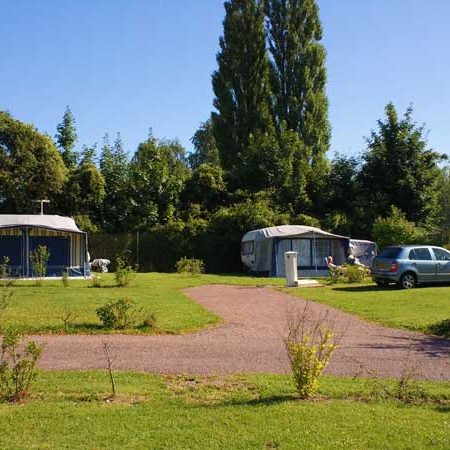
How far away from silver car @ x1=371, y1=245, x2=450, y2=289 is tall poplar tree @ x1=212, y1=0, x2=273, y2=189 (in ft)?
69.2

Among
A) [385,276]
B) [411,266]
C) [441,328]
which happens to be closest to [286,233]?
[385,276]

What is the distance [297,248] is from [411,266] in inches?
373

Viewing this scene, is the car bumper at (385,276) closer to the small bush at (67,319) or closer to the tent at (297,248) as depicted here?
the tent at (297,248)

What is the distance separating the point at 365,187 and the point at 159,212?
12907mm

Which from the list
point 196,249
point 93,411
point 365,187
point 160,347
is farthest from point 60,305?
point 365,187

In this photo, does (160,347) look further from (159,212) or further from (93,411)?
(159,212)

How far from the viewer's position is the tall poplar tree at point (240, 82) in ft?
139

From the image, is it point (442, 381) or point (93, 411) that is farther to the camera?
point (442, 381)

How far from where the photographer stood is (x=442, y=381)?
7.84 metres

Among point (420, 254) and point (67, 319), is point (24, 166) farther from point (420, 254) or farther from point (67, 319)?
point (67, 319)

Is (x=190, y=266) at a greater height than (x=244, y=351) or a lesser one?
greater

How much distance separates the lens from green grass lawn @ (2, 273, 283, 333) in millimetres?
12211

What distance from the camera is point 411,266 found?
2150 centimetres

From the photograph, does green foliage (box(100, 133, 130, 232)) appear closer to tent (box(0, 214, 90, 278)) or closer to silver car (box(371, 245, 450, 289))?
tent (box(0, 214, 90, 278))
